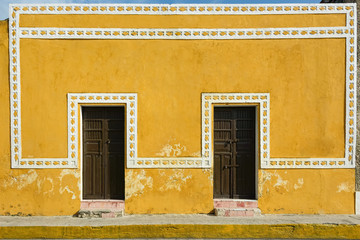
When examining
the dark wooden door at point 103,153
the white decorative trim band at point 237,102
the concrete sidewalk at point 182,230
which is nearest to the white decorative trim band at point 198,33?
the white decorative trim band at point 237,102

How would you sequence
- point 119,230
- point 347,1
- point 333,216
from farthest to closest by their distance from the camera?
point 347,1 → point 333,216 → point 119,230

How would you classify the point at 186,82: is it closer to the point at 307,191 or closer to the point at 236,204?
the point at 236,204

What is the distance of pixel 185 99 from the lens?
15.1ft

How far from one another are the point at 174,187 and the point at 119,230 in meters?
1.12

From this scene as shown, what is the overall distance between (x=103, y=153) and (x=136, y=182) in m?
0.79

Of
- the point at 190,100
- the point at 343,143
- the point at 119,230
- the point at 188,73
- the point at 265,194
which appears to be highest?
the point at 188,73

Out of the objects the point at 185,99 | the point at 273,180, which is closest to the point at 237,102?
the point at 185,99

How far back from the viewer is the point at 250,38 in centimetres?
458

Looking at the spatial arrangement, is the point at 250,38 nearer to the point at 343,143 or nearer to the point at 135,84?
the point at 135,84

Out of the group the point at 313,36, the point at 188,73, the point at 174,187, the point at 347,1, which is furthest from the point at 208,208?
the point at 347,1

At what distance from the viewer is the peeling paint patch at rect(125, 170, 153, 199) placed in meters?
4.57

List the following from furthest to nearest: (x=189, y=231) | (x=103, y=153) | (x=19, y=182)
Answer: (x=103, y=153)
(x=19, y=182)
(x=189, y=231)

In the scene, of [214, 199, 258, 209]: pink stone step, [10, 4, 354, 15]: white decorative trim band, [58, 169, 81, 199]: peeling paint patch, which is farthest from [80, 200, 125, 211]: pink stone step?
[10, 4, 354, 15]: white decorative trim band

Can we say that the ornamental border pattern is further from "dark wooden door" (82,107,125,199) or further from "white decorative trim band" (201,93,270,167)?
"dark wooden door" (82,107,125,199)
